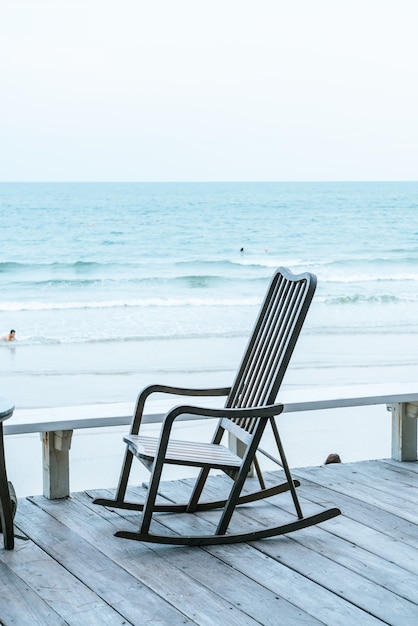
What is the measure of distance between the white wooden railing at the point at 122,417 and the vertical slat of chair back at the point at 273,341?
1.24ft

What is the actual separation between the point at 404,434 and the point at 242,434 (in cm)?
131

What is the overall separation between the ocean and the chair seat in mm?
4246

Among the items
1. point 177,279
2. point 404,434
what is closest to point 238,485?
point 404,434

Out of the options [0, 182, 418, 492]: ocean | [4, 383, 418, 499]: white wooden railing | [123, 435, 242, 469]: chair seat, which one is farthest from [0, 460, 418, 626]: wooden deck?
[0, 182, 418, 492]: ocean

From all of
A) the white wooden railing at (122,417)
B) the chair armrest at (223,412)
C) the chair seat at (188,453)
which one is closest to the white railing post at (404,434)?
the white wooden railing at (122,417)

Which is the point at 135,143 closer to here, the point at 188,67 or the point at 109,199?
the point at 188,67

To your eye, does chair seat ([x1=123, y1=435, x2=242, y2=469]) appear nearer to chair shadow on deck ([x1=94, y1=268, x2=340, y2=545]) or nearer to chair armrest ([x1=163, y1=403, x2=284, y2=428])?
chair shadow on deck ([x1=94, y1=268, x2=340, y2=545])

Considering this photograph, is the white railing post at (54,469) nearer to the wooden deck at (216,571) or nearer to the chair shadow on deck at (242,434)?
the wooden deck at (216,571)

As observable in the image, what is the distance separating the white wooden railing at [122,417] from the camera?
148 inches

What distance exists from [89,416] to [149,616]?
1.22 meters

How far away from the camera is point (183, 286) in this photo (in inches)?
682

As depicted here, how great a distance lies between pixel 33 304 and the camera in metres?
15.1

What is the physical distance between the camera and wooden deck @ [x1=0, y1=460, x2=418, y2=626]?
9.03ft

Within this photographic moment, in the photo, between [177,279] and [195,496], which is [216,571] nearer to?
[195,496]
